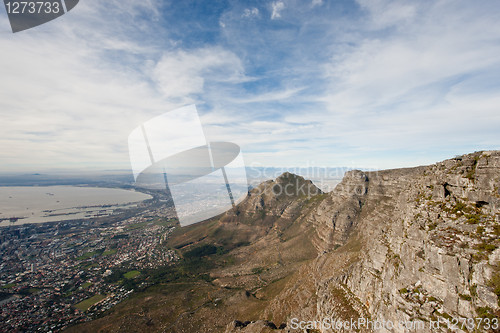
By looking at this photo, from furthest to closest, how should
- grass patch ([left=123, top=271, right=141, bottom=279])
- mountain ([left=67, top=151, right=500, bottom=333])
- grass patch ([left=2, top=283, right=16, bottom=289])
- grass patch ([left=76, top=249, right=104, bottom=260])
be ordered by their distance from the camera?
1. grass patch ([left=76, top=249, right=104, bottom=260])
2. grass patch ([left=123, top=271, right=141, bottom=279])
3. grass patch ([left=2, top=283, right=16, bottom=289])
4. mountain ([left=67, top=151, right=500, bottom=333])

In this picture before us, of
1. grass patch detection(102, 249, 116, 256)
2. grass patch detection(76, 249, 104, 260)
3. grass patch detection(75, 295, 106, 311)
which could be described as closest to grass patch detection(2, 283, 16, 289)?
grass patch detection(76, 249, 104, 260)

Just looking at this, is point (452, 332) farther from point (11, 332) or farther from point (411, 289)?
point (11, 332)

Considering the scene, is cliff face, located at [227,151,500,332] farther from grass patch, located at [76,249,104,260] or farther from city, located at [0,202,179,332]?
grass patch, located at [76,249,104,260]

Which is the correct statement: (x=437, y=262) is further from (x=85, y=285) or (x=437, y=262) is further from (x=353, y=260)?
(x=85, y=285)

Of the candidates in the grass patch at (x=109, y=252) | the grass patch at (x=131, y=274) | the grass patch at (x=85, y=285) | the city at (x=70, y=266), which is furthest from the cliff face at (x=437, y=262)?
the grass patch at (x=109, y=252)

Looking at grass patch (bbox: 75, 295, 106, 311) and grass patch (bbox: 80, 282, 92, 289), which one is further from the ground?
grass patch (bbox: 75, 295, 106, 311)
